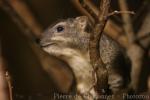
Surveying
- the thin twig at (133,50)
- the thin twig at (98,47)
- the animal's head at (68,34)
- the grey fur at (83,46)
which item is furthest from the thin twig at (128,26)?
the thin twig at (98,47)

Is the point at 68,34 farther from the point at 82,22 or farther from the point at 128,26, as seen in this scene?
the point at 128,26

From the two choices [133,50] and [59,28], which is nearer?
[59,28]

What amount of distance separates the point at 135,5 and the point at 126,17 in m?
0.44

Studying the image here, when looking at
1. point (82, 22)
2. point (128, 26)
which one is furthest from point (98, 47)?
point (128, 26)

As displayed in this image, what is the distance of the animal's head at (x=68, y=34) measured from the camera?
9.30ft

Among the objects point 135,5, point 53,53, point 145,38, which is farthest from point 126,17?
point 53,53

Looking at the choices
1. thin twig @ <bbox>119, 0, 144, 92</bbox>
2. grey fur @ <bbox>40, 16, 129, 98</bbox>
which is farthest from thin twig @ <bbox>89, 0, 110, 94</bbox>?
thin twig @ <bbox>119, 0, 144, 92</bbox>

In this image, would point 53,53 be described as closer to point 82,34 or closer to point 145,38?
point 82,34

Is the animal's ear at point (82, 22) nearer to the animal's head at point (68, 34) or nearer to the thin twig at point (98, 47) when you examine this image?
the animal's head at point (68, 34)

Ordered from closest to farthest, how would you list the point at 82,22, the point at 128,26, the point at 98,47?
the point at 98,47
the point at 82,22
the point at 128,26

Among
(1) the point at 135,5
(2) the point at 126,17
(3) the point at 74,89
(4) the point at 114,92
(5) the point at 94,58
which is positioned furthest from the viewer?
(1) the point at 135,5

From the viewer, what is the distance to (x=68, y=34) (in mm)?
2889

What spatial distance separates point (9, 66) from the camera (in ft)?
13.7

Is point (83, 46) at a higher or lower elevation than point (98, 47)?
higher
